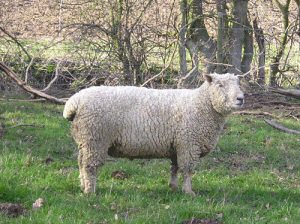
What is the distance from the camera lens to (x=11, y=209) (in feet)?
17.1

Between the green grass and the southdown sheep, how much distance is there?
0.35m

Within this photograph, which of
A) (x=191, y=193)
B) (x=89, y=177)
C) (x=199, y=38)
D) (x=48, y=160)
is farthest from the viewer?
(x=199, y=38)

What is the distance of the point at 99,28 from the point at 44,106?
199cm

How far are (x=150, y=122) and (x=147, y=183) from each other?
0.79 metres

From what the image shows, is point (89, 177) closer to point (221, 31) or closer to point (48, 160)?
point (48, 160)

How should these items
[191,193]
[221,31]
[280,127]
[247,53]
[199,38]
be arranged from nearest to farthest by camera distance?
[191,193]
[280,127]
[221,31]
[199,38]
[247,53]

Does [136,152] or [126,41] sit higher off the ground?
[126,41]

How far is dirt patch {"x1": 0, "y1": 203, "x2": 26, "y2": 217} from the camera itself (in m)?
5.16

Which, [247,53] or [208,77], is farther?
[247,53]

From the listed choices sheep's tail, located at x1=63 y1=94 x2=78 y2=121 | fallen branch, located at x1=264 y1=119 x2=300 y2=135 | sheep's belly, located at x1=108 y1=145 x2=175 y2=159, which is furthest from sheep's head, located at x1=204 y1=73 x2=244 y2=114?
fallen branch, located at x1=264 y1=119 x2=300 y2=135

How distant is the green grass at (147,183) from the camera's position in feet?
18.1

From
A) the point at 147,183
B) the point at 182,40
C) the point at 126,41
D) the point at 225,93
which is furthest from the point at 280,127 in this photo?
the point at 147,183

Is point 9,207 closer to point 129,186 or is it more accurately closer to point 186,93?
point 129,186

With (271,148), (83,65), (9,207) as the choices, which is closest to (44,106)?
(83,65)
